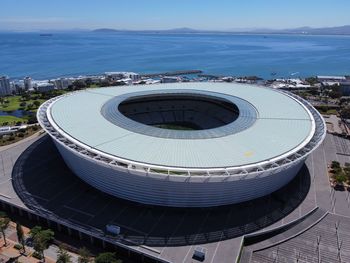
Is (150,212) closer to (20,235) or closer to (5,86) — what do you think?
(20,235)

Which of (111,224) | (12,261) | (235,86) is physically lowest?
(12,261)

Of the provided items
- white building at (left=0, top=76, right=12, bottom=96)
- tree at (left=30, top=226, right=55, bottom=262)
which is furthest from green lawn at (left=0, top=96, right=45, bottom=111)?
tree at (left=30, top=226, right=55, bottom=262)

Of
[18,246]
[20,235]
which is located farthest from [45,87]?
[20,235]

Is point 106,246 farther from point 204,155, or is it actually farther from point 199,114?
point 199,114

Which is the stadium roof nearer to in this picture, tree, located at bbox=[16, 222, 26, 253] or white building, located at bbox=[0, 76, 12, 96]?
tree, located at bbox=[16, 222, 26, 253]

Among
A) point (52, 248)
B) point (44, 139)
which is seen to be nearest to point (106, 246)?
point (52, 248)

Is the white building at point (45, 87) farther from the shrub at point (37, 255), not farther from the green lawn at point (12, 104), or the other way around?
the shrub at point (37, 255)
